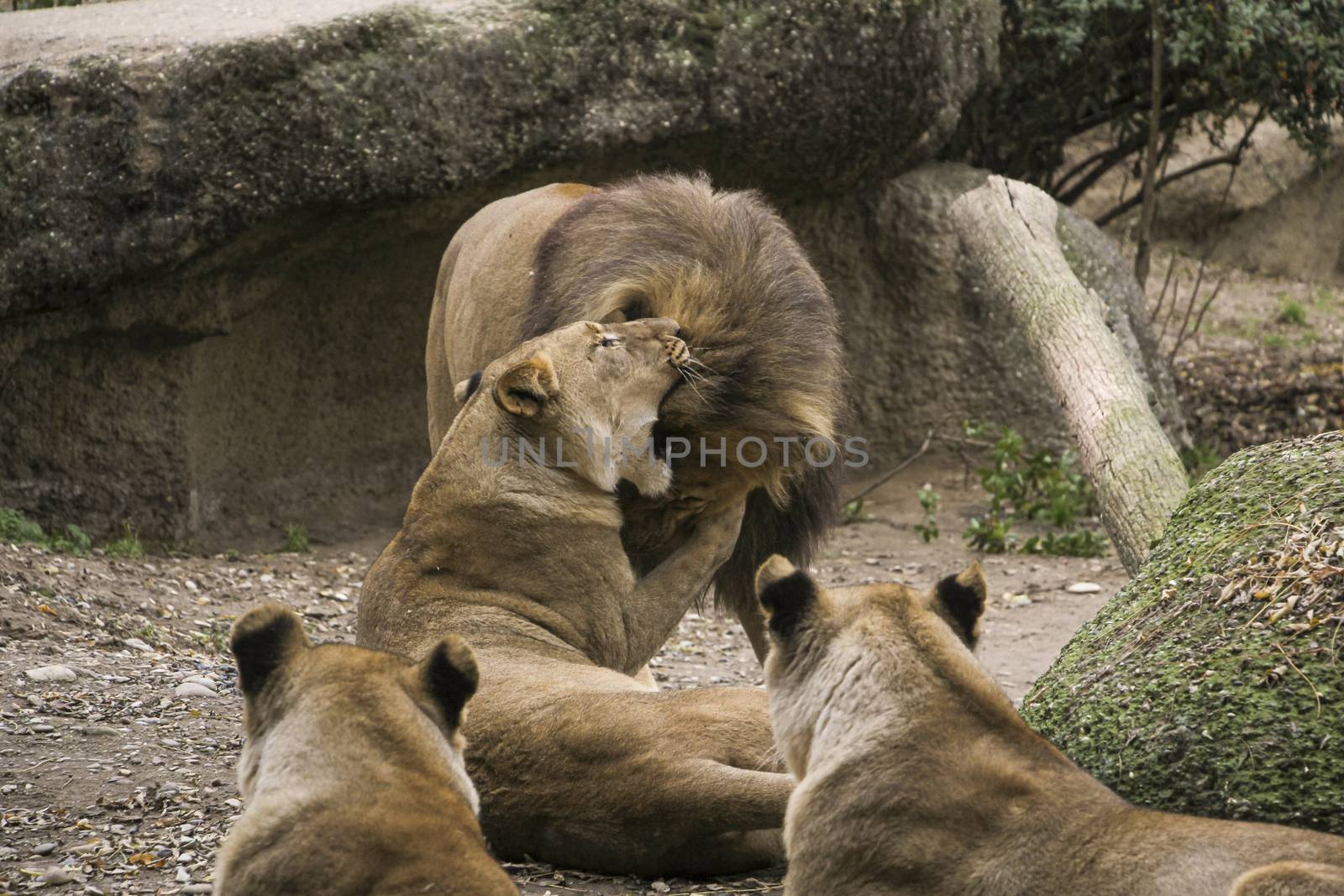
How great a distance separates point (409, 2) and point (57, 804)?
193 inches

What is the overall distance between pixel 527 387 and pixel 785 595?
75.4 inches

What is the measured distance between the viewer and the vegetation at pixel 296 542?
8.88 metres

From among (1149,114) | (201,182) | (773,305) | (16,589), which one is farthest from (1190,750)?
(1149,114)

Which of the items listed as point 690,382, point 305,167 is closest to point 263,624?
point 690,382

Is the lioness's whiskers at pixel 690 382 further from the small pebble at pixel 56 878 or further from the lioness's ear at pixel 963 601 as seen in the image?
the small pebble at pixel 56 878

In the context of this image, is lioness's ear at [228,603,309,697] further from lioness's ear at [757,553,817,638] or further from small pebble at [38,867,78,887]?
small pebble at [38,867,78,887]

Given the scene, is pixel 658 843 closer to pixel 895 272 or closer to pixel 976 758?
pixel 976 758

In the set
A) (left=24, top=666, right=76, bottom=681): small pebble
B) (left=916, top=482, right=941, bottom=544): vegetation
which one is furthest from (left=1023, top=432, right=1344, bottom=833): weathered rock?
(left=916, top=482, right=941, bottom=544): vegetation

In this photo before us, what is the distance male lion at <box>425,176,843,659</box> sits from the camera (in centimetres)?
534

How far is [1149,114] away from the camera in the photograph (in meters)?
10.8

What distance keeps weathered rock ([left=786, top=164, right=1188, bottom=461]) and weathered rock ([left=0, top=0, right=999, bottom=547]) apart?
330mm

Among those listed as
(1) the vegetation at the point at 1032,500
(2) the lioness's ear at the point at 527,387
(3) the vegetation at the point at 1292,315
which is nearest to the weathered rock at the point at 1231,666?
(2) the lioness's ear at the point at 527,387

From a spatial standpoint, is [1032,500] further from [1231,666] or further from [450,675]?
[450,675]

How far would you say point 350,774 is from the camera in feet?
9.93
